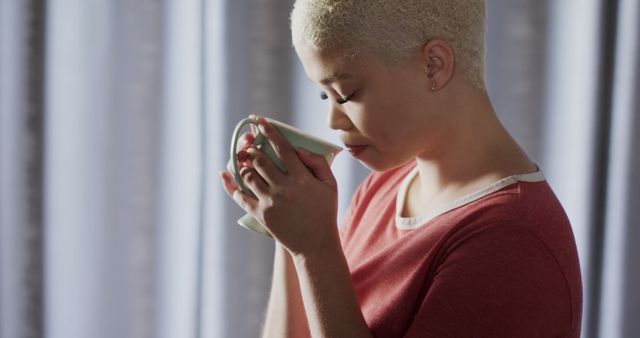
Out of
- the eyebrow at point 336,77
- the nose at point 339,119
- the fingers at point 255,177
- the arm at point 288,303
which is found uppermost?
the eyebrow at point 336,77

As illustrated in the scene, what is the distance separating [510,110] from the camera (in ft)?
5.24

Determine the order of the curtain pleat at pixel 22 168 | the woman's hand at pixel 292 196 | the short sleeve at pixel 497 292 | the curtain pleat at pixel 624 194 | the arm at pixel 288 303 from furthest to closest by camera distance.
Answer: the curtain pleat at pixel 22 168 < the curtain pleat at pixel 624 194 < the arm at pixel 288 303 < the woman's hand at pixel 292 196 < the short sleeve at pixel 497 292

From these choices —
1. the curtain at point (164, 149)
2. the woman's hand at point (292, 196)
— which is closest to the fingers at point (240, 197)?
the woman's hand at point (292, 196)

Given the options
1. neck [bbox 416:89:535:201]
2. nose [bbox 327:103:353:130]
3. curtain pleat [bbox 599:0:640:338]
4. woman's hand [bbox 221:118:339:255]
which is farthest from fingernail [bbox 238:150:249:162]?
curtain pleat [bbox 599:0:640:338]

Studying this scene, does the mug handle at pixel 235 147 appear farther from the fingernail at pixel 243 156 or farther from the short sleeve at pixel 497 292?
the short sleeve at pixel 497 292

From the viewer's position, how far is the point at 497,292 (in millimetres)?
755

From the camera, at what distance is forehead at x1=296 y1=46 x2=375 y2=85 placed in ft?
2.72

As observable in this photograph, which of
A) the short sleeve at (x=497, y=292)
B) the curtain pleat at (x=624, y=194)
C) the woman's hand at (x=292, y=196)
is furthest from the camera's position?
the curtain pleat at (x=624, y=194)

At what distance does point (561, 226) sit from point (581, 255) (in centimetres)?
84

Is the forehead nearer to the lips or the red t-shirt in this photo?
the lips

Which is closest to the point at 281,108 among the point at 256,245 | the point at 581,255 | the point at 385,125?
the point at 256,245

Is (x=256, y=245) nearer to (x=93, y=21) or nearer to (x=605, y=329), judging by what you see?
(x=93, y=21)

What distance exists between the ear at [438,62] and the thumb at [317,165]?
0.17 meters

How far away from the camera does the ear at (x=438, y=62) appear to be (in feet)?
2.76
